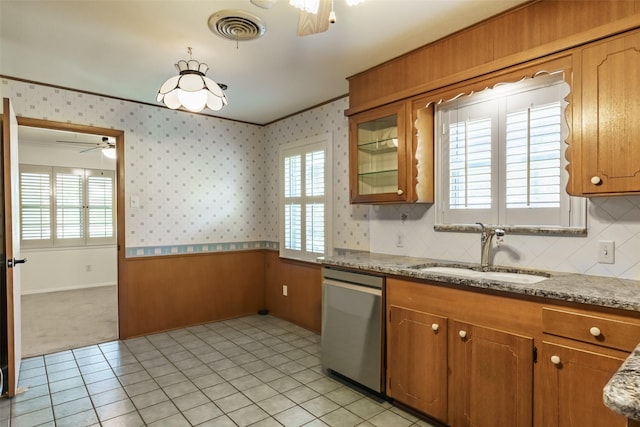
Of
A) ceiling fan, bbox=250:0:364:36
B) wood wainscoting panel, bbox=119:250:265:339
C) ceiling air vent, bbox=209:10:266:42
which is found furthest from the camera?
wood wainscoting panel, bbox=119:250:265:339

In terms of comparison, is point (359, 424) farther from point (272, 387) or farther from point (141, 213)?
point (141, 213)

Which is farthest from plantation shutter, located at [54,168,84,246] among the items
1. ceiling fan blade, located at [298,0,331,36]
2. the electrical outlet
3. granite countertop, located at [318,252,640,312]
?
the electrical outlet

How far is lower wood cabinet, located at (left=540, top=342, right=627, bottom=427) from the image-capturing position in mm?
1502

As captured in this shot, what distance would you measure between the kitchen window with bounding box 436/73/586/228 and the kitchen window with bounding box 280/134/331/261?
4.62 feet

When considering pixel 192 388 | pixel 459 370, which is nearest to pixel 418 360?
pixel 459 370

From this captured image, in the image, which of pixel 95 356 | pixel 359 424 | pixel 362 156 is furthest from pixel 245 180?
pixel 359 424

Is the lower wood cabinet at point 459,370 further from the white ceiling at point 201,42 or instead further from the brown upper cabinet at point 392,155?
the white ceiling at point 201,42

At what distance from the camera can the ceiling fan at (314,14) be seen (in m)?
1.54

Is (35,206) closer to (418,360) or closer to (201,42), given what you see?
(201,42)

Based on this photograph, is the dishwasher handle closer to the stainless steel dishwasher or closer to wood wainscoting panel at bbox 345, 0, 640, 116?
the stainless steel dishwasher

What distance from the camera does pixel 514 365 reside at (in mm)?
1792

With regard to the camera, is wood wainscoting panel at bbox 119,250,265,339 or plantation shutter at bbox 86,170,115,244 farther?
plantation shutter at bbox 86,170,115,244

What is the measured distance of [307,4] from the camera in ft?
5.08

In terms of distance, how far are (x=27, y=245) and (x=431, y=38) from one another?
6738 millimetres
